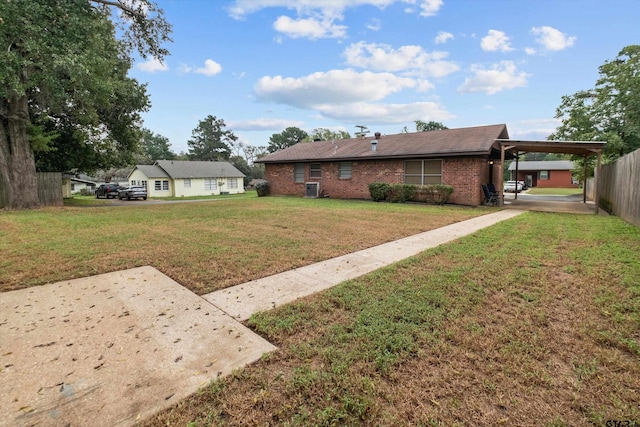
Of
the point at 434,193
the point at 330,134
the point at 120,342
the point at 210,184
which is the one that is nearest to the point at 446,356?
the point at 120,342

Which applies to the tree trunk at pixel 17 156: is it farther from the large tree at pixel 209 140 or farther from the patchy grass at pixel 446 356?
the large tree at pixel 209 140

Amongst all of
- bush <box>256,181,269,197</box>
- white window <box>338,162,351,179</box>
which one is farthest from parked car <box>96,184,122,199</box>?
white window <box>338,162,351,179</box>

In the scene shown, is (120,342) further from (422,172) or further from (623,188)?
(422,172)

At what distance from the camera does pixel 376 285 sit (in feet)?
13.0

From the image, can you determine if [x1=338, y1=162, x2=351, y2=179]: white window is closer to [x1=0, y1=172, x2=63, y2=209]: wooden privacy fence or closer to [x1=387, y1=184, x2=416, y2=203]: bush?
[x1=387, y1=184, x2=416, y2=203]: bush

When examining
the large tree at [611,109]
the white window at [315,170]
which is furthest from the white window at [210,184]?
the large tree at [611,109]

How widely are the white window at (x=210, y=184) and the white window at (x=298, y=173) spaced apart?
22.9m

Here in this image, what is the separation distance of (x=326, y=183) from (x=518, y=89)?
1211 centimetres

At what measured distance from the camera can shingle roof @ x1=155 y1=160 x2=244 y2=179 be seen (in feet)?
122

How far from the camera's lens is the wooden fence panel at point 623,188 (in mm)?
7871

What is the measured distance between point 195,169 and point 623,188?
128 feet

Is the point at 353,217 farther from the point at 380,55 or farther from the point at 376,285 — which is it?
the point at 380,55

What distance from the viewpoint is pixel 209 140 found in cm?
6500

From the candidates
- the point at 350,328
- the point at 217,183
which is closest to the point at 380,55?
the point at 350,328
